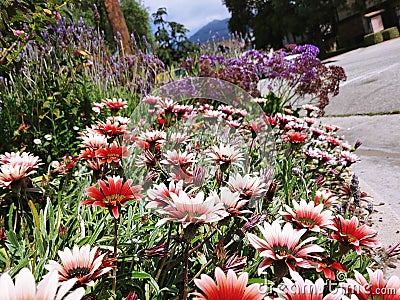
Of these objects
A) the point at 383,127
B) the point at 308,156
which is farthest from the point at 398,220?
the point at 383,127

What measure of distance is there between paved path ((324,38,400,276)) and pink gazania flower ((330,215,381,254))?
1.79 feet

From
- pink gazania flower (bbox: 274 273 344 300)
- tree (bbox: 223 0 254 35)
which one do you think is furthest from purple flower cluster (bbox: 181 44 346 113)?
tree (bbox: 223 0 254 35)

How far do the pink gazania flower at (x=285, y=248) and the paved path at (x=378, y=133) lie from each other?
2.41ft

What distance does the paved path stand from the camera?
5.41 feet

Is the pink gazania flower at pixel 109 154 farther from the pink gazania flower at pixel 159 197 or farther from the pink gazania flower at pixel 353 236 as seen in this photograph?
Answer: the pink gazania flower at pixel 353 236

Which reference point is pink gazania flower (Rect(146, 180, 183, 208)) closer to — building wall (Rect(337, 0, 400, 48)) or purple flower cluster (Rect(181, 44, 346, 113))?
purple flower cluster (Rect(181, 44, 346, 113))

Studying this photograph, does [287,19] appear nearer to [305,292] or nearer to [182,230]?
[182,230]

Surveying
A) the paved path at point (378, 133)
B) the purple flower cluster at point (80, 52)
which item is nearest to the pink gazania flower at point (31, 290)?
the paved path at point (378, 133)

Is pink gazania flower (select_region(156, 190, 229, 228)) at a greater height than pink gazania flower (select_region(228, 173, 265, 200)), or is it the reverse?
pink gazania flower (select_region(156, 190, 229, 228))

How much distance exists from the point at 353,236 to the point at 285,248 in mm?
203

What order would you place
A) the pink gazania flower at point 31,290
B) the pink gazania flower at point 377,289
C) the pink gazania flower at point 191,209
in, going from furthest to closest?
the pink gazania flower at point 191,209
the pink gazania flower at point 377,289
the pink gazania flower at point 31,290

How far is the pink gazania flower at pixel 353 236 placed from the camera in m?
0.79

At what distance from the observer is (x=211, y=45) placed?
648 cm

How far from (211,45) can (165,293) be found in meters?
5.94
